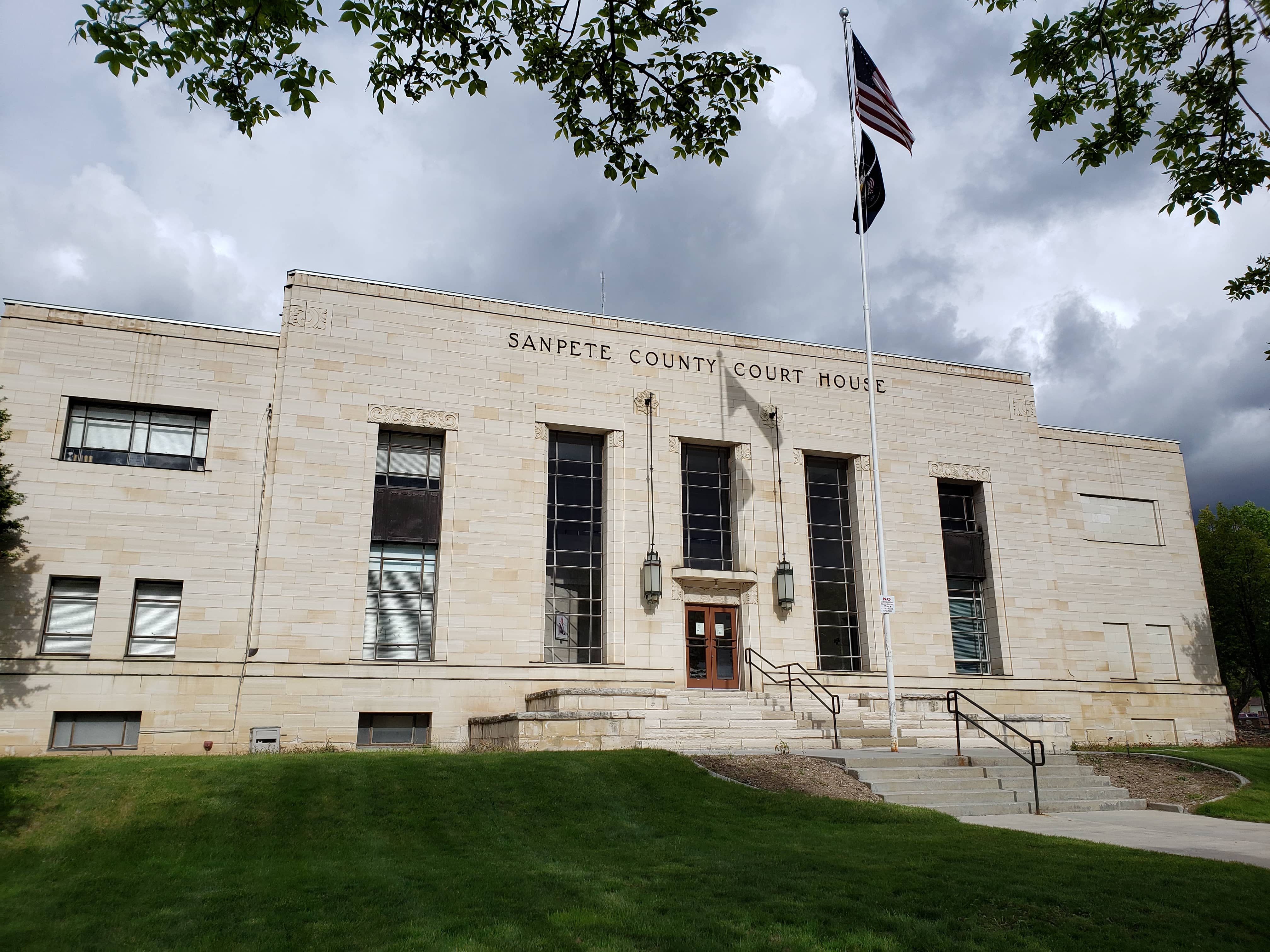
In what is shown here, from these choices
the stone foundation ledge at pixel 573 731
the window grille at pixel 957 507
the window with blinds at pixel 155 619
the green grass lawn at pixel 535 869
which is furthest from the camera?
the window grille at pixel 957 507

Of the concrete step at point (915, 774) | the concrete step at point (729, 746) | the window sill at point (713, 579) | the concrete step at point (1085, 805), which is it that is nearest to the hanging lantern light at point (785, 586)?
the window sill at point (713, 579)

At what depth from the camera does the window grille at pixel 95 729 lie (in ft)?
64.3

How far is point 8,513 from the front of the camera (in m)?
20.0

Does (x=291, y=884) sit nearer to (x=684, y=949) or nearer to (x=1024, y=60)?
(x=684, y=949)

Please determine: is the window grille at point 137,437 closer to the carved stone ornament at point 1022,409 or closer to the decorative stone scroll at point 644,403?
the decorative stone scroll at point 644,403

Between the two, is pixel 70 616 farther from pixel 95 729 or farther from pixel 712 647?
pixel 712 647

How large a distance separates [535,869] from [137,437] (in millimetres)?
16694

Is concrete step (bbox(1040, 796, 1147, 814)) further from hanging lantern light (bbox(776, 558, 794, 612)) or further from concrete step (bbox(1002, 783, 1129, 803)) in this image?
hanging lantern light (bbox(776, 558, 794, 612))

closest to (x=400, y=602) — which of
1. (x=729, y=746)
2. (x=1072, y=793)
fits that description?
(x=729, y=746)

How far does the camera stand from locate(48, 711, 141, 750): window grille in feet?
64.3

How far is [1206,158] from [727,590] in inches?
654

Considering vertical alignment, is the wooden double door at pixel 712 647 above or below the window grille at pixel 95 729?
above

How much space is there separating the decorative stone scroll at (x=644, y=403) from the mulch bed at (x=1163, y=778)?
41.9 feet

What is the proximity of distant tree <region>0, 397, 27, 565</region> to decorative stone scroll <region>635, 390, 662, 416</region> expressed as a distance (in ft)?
46.2
